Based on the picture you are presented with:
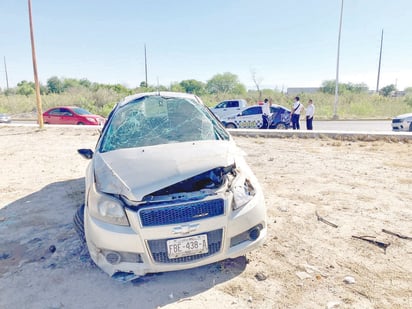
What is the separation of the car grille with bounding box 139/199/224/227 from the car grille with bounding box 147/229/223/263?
0.15 meters

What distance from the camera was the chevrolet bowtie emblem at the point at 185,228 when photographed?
6.97 feet

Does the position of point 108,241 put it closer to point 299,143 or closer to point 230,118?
→ point 299,143

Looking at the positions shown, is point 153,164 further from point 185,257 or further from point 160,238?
point 185,257

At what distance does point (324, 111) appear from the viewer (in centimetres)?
2627

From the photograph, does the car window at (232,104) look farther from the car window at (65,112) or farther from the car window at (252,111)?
the car window at (65,112)

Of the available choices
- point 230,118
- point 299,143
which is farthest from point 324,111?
point 299,143

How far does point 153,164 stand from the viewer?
2.54 metres

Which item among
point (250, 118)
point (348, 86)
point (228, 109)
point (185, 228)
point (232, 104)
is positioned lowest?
point (185, 228)

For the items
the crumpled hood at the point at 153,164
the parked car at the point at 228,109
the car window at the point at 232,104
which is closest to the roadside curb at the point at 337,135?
the parked car at the point at 228,109

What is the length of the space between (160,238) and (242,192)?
802 mm

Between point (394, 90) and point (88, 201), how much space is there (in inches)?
2227

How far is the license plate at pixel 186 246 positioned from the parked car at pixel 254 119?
1110 centimetres

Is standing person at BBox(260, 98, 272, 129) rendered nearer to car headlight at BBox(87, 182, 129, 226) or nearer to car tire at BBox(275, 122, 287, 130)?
car tire at BBox(275, 122, 287, 130)

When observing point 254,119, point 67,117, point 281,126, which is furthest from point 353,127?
point 67,117
